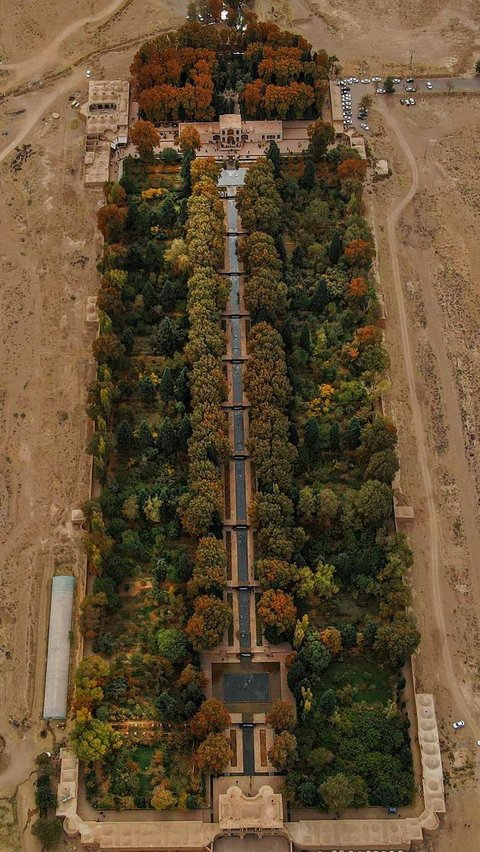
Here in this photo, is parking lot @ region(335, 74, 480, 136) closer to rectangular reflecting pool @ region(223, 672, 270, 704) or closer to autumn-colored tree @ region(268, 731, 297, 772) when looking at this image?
rectangular reflecting pool @ region(223, 672, 270, 704)

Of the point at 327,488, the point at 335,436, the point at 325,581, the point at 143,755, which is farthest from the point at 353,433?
the point at 143,755

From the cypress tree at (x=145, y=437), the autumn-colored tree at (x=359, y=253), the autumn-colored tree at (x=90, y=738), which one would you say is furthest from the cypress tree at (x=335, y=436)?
the autumn-colored tree at (x=90, y=738)

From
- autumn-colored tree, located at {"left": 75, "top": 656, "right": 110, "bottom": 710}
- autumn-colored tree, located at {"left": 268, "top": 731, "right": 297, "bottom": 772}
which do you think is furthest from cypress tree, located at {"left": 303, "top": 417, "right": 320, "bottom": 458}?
autumn-colored tree, located at {"left": 75, "top": 656, "right": 110, "bottom": 710}

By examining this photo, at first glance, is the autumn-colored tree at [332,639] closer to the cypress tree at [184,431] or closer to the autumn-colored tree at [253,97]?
the cypress tree at [184,431]

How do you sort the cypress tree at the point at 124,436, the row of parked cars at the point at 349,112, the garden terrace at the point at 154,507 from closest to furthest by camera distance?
the garden terrace at the point at 154,507 → the cypress tree at the point at 124,436 → the row of parked cars at the point at 349,112

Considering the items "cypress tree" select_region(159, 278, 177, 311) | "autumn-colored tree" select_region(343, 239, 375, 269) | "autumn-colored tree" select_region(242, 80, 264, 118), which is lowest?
"cypress tree" select_region(159, 278, 177, 311)

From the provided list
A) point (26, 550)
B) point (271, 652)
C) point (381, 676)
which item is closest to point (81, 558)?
Result: point (26, 550)
